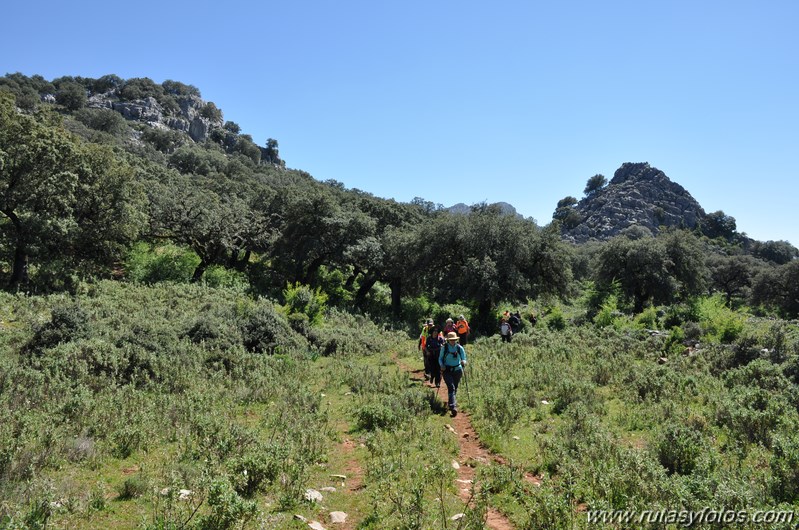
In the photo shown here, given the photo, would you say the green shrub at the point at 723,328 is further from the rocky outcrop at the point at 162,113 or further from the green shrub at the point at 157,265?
the rocky outcrop at the point at 162,113

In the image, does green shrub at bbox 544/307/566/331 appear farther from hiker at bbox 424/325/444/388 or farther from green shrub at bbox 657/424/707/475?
green shrub at bbox 657/424/707/475

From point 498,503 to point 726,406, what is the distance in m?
6.27

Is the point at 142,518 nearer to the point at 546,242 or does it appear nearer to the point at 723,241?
the point at 546,242

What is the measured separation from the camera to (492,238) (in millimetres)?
28391

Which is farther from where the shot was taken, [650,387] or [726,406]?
[650,387]

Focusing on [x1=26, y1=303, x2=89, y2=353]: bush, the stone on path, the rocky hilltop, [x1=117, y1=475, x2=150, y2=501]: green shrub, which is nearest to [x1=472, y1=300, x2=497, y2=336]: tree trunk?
[x1=26, y1=303, x2=89, y2=353]: bush

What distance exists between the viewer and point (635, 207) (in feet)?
506

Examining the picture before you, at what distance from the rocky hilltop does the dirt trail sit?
14451 centimetres

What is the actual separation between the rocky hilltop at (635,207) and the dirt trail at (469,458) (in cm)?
14451

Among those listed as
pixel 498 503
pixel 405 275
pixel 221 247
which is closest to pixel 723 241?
pixel 405 275

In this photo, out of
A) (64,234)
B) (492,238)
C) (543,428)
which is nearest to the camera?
(543,428)

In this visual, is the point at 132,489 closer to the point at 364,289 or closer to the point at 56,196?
the point at 56,196

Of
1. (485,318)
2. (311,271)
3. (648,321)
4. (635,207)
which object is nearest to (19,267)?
(311,271)

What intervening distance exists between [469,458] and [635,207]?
17062 centimetres
